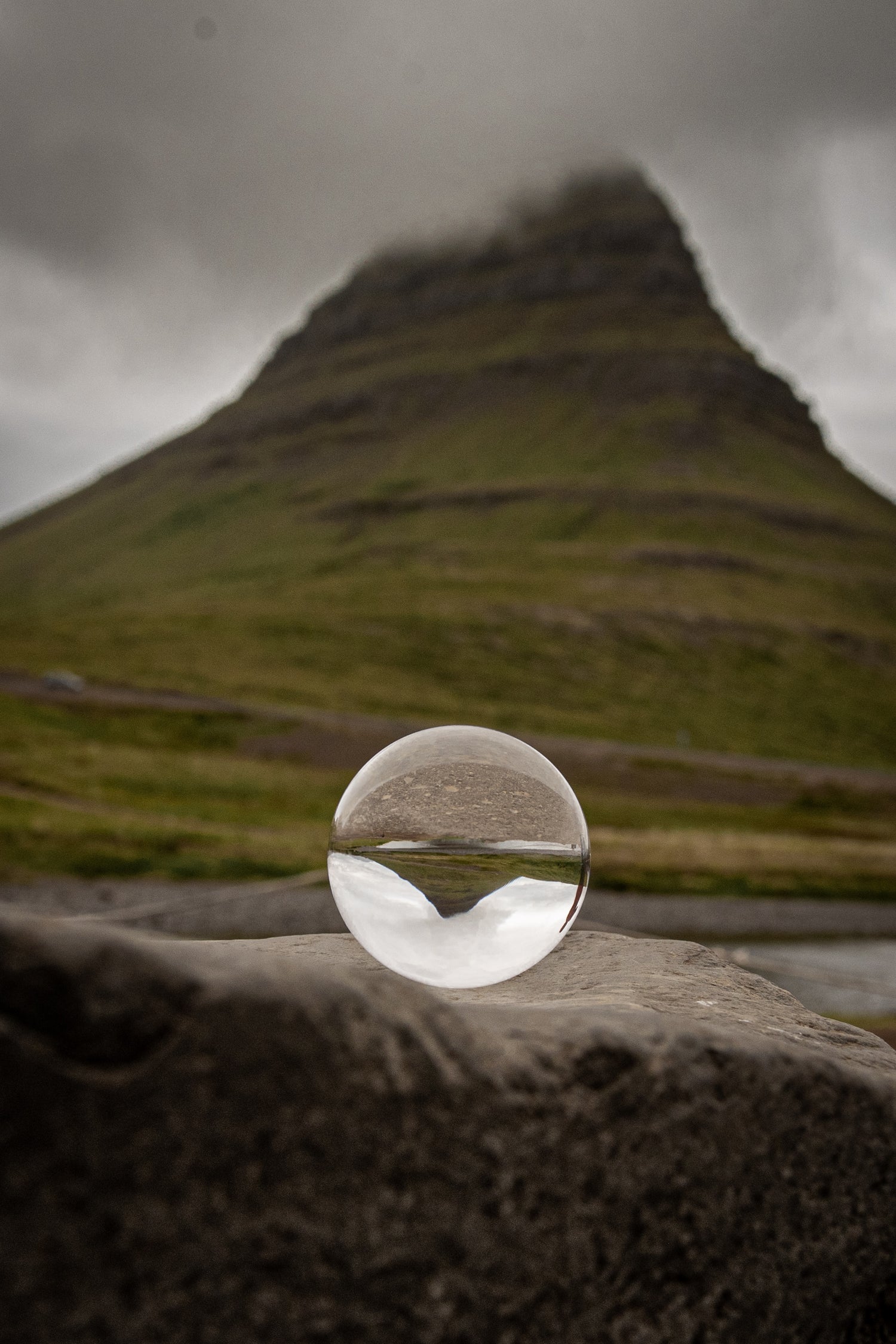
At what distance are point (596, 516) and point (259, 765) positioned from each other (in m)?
100

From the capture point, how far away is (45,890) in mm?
23109

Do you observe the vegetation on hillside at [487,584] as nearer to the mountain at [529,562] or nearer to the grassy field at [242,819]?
the grassy field at [242,819]

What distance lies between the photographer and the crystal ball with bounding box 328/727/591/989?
4539 millimetres

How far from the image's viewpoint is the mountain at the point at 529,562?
78.8 m

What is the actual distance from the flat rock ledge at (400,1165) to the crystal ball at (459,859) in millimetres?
1321

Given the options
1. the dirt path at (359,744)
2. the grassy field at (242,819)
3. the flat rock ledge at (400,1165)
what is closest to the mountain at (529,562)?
the dirt path at (359,744)

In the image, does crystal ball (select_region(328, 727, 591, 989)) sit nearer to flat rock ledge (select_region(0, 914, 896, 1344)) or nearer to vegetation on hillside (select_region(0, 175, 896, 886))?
flat rock ledge (select_region(0, 914, 896, 1344))

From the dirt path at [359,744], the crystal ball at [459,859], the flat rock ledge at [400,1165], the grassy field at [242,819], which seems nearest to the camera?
the flat rock ledge at [400,1165]

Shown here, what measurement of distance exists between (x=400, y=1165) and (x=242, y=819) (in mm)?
31840

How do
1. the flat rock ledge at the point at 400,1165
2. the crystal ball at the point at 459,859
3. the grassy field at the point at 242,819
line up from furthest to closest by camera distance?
the grassy field at the point at 242,819, the crystal ball at the point at 459,859, the flat rock ledge at the point at 400,1165

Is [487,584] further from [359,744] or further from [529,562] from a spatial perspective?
[359,744]

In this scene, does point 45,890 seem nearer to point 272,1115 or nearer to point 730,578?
point 272,1115

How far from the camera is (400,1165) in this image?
8.21 feet

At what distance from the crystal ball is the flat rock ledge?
1.32 m
